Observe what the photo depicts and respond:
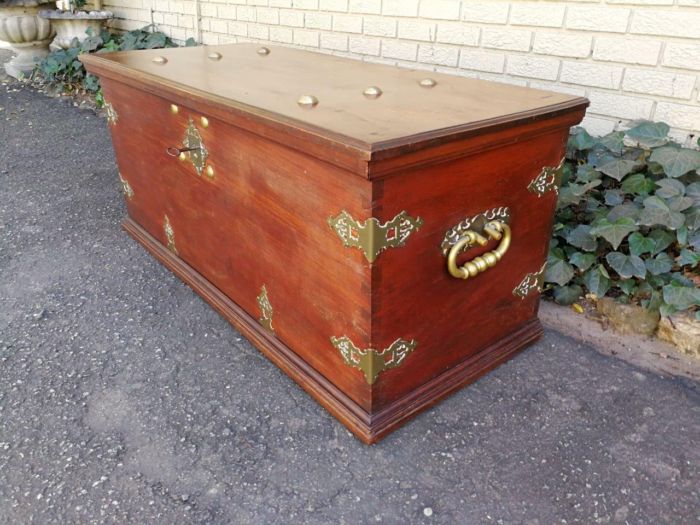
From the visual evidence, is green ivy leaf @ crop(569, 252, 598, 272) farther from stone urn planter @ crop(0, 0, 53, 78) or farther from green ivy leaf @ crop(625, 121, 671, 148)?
stone urn planter @ crop(0, 0, 53, 78)

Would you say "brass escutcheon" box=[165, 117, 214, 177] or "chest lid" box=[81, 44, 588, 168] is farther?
"brass escutcheon" box=[165, 117, 214, 177]

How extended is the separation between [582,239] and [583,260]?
0.07 meters

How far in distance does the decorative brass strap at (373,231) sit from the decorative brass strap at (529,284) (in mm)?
545

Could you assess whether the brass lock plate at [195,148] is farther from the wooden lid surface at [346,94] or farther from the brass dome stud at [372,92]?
the brass dome stud at [372,92]

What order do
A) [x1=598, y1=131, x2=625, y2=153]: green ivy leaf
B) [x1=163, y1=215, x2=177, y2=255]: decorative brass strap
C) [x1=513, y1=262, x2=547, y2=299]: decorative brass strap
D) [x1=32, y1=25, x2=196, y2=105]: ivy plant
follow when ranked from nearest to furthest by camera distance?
[x1=513, y1=262, x2=547, y2=299]: decorative brass strap < [x1=598, y1=131, x2=625, y2=153]: green ivy leaf < [x1=163, y1=215, x2=177, y2=255]: decorative brass strap < [x1=32, y1=25, x2=196, y2=105]: ivy plant

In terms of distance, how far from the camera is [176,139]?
188 centimetres

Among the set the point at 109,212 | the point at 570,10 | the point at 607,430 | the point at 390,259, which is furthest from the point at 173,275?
the point at 570,10

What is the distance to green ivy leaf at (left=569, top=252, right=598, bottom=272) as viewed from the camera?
188cm

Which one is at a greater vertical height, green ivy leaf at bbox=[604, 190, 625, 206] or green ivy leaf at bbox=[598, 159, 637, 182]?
green ivy leaf at bbox=[598, 159, 637, 182]

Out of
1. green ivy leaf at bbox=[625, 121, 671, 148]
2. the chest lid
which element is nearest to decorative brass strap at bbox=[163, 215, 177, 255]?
the chest lid

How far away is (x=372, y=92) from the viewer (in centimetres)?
153

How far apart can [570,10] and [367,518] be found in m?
1.77

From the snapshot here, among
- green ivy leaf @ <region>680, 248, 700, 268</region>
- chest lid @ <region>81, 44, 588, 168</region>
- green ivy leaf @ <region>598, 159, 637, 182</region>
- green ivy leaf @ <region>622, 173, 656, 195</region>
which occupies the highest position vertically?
chest lid @ <region>81, 44, 588, 168</region>

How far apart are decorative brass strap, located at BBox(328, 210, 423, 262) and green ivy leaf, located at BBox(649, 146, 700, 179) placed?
967 mm
